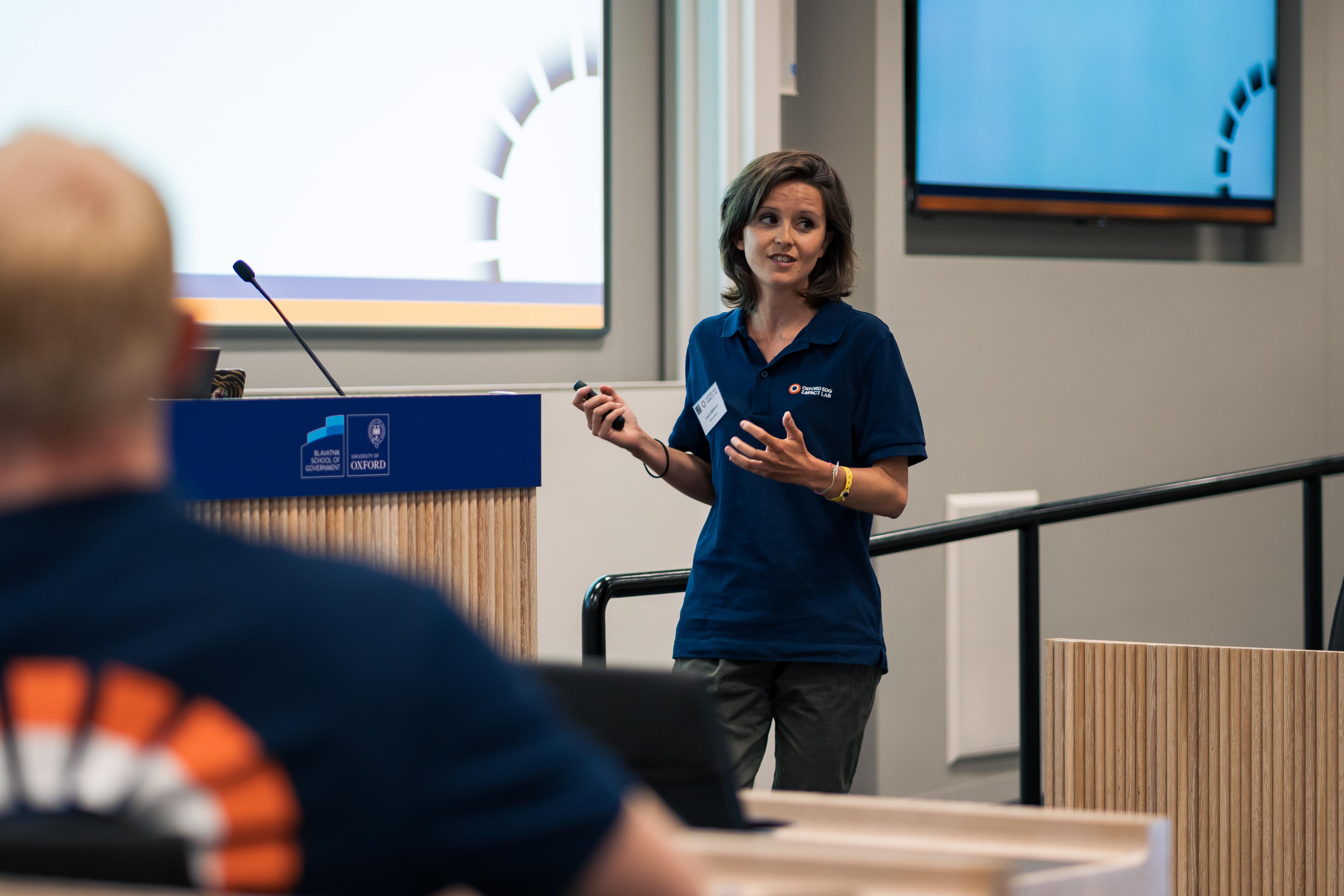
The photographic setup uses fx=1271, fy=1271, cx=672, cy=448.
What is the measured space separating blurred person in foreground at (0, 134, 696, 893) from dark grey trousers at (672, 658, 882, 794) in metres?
1.39

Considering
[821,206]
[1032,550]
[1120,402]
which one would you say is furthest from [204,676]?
[1120,402]

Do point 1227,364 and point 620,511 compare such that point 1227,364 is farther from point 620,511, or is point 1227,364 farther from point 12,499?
point 12,499

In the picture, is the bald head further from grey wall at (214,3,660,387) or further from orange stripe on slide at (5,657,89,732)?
grey wall at (214,3,660,387)

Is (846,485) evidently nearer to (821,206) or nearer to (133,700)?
(821,206)

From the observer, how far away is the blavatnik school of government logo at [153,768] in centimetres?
52

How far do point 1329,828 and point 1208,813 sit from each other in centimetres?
17

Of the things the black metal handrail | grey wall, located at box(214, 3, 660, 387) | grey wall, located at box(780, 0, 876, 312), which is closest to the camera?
the black metal handrail

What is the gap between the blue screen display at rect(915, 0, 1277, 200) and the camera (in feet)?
13.4

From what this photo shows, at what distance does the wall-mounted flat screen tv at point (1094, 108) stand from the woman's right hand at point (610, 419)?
7.42 feet

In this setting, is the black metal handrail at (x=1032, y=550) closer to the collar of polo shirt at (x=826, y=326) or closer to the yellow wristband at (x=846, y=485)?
the yellow wristband at (x=846, y=485)

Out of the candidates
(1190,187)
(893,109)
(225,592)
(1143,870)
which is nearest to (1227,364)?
(1190,187)

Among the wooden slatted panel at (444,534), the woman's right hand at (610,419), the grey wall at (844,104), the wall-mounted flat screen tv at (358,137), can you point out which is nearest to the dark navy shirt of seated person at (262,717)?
the wooden slatted panel at (444,534)

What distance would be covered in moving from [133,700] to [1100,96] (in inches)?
173

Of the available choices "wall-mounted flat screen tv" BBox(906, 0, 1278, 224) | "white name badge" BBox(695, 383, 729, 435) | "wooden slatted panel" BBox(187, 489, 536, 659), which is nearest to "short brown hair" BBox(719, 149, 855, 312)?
"white name badge" BBox(695, 383, 729, 435)
